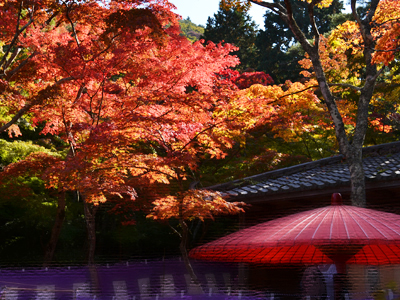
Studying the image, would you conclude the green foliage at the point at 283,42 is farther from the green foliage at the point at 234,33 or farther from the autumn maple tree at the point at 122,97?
the autumn maple tree at the point at 122,97

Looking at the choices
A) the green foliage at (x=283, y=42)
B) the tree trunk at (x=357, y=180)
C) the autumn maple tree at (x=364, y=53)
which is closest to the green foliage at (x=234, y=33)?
the green foliage at (x=283, y=42)

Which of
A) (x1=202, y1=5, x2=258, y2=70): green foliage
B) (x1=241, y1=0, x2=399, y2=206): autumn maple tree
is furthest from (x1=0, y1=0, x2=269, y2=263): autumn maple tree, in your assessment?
(x1=202, y1=5, x2=258, y2=70): green foliage

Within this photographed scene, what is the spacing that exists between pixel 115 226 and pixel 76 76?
15.9 feet

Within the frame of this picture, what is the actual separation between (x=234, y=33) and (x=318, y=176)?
529 inches

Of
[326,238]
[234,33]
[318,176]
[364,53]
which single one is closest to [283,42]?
[234,33]

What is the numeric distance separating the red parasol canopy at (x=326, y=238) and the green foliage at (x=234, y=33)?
14915mm

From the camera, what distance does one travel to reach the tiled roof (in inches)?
215

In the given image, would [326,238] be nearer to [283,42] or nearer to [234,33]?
[234,33]

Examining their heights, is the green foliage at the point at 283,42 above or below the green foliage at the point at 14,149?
above

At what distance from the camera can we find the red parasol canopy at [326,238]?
2623mm

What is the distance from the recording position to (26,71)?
20.9 ft

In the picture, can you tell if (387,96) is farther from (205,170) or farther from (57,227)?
(57,227)

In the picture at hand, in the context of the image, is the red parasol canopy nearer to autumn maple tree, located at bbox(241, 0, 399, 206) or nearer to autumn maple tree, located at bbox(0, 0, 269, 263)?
autumn maple tree, located at bbox(241, 0, 399, 206)

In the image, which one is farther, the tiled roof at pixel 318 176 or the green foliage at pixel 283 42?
the green foliage at pixel 283 42
